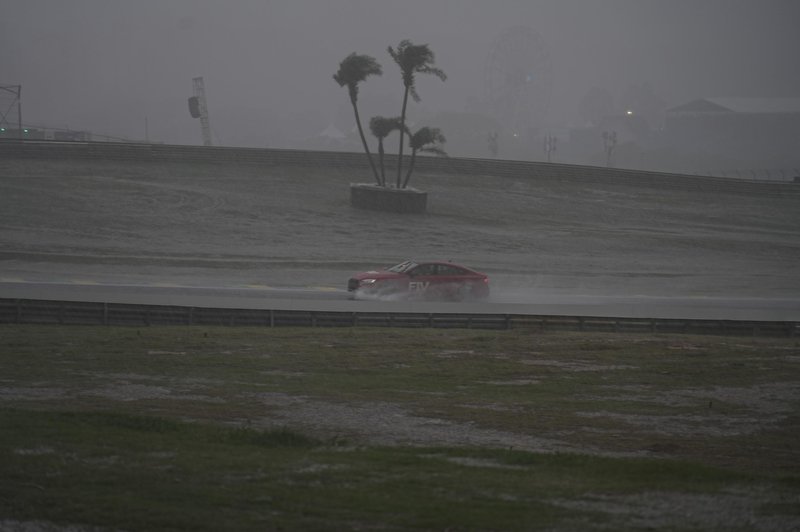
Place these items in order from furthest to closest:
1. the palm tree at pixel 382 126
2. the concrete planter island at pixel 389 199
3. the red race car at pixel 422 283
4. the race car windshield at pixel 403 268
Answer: the palm tree at pixel 382 126 → the concrete planter island at pixel 389 199 → the race car windshield at pixel 403 268 → the red race car at pixel 422 283

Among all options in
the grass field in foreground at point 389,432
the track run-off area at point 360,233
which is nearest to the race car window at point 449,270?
the track run-off area at point 360,233

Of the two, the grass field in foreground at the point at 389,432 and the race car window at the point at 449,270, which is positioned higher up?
the race car window at the point at 449,270

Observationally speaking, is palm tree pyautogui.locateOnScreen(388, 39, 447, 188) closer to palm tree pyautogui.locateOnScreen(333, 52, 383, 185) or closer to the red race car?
palm tree pyautogui.locateOnScreen(333, 52, 383, 185)

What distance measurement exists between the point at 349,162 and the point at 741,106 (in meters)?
79.3

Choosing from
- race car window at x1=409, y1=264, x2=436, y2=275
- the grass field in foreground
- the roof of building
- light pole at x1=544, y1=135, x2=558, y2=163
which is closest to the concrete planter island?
race car window at x1=409, y1=264, x2=436, y2=275

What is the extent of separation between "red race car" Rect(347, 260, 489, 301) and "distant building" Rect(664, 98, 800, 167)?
8367 cm

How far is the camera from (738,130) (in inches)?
4286

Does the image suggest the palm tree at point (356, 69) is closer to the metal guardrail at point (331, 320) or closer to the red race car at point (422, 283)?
the red race car at point (422, 283)

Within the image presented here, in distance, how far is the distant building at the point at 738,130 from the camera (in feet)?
347

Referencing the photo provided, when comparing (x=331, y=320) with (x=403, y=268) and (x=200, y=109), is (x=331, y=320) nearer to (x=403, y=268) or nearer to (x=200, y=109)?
(x=403, y=268)

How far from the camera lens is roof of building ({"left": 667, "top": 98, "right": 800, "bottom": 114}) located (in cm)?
11269

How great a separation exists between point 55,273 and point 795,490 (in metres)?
23.0

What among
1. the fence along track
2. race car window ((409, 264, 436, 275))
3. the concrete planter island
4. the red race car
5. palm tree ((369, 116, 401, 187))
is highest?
palm tree ((369, 116, 401, 187))

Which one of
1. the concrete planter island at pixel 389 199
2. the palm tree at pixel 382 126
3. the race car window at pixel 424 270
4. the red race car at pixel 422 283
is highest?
the palm tree at pixel 382 126
